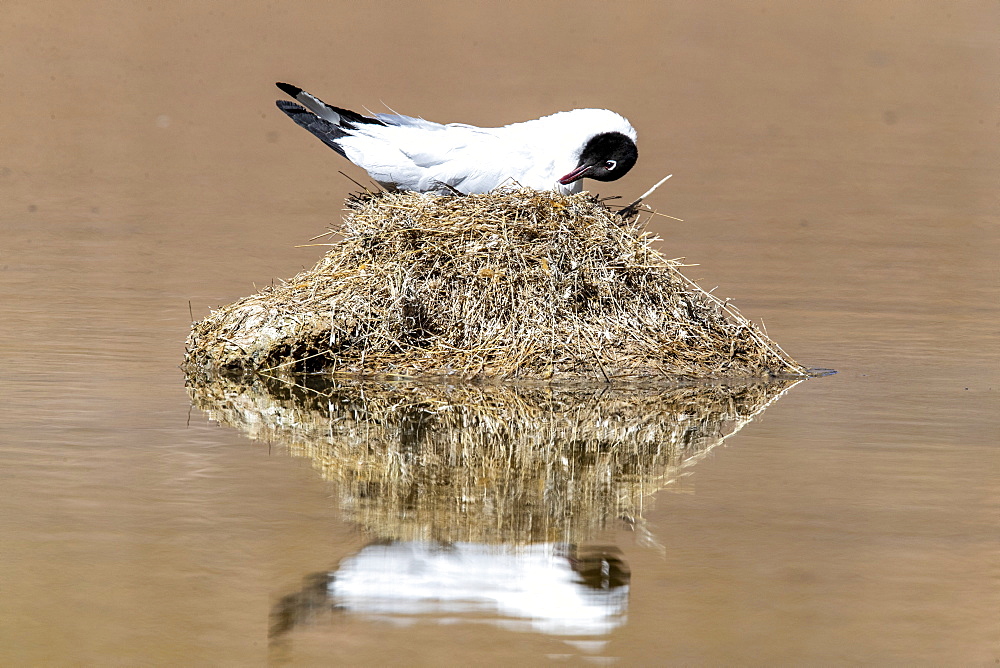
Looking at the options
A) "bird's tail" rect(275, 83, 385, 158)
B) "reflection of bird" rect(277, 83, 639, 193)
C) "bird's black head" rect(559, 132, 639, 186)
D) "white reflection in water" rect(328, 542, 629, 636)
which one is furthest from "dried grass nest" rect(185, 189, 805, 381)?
"white reflection in water" rect(328, 542, 629, 636)

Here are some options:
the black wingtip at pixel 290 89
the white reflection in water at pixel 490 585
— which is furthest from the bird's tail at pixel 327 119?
the white reflection in water at pixel 490 585

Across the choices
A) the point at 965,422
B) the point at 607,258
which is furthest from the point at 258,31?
the point at 965,422

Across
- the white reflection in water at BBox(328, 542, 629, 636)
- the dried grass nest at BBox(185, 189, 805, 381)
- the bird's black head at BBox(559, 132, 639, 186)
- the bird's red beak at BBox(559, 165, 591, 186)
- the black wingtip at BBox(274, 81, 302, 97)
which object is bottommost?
the white reflection in water at BBox(328, 542, 629, 636)

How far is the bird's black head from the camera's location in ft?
31.5

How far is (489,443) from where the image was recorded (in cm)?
702

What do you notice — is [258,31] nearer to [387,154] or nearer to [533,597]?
[387,154]

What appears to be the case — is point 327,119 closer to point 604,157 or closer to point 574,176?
point 574,176

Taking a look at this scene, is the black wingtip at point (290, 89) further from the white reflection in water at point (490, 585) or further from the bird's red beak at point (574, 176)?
the white reflection in water at point (490, 585)

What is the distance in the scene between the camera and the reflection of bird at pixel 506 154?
31.2ft

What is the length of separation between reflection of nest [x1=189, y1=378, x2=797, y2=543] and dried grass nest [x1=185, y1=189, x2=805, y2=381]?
0.30 meters

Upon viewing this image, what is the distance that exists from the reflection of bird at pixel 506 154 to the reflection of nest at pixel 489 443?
1.88 m

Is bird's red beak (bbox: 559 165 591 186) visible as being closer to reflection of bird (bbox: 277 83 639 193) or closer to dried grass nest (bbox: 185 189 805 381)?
reflection of bird (bbox: 277 83 639 193)

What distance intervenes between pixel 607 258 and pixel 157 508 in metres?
3.76

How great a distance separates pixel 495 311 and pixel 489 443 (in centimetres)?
170
